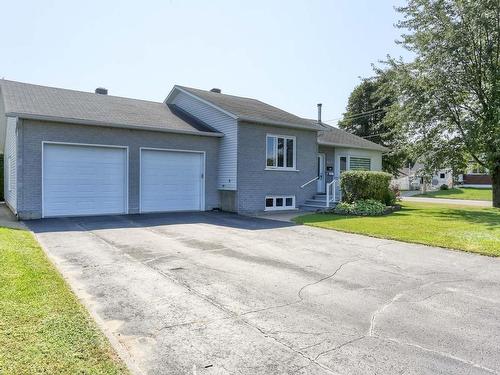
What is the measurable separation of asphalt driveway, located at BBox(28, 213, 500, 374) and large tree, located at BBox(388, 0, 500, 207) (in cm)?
1170

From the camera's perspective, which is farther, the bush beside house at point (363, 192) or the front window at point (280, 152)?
the front window at point (280, 152)

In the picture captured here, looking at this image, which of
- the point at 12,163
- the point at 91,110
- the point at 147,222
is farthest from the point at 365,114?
the point at 12,163

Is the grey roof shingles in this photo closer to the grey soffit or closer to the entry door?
the grey soffit

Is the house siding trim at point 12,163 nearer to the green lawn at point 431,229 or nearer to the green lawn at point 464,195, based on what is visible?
the green lawn at point 431,229

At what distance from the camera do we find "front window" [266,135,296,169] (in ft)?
52.6

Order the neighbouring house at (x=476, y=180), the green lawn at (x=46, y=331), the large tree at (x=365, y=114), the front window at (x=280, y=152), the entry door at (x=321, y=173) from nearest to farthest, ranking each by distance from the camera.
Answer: the green lawn at (x=46, y=331) < the front window at (x=280, y=152) < the entry door at (x=321, y=173) < the large tree at (x=365, y=114) < the neighbouring house at (x=476, y=180)

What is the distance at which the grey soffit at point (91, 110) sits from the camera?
40.3ft

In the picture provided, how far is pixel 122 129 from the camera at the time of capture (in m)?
13.5

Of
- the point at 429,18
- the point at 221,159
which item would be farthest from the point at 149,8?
the point at 429,18

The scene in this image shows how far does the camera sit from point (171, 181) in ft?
48.9

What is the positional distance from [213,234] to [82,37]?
911 cm

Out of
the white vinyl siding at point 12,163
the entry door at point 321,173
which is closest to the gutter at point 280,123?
the entry door at point 321,173

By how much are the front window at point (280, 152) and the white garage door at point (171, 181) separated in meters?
2.98

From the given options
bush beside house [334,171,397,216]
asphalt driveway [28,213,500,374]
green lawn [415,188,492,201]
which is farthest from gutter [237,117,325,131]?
green lawn [415,188,492,201]
